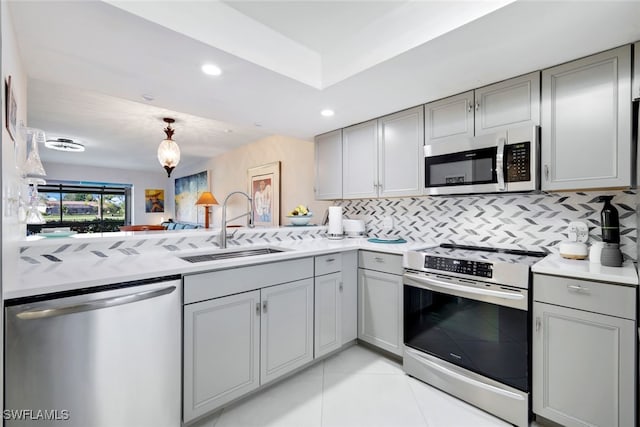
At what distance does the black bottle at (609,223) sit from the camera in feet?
5.23

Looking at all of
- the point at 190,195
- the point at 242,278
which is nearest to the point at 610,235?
the point at 242,278

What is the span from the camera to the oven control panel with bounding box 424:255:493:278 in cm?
169

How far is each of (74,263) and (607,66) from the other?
10.3ft

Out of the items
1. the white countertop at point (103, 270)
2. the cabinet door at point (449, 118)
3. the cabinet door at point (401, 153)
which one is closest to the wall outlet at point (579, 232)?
the cabinet door at point (449, 118)

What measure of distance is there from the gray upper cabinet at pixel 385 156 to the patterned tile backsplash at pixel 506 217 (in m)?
0.34

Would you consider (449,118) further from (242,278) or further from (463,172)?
(242,278)

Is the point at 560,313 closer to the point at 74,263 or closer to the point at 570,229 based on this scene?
the point at 570,229

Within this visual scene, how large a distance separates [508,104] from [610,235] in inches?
38.4

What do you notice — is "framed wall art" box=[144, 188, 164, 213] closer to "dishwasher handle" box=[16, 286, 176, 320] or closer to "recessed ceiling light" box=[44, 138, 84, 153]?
"recessed ceiling light" box=[44, 138, 84, 153]

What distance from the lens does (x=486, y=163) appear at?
1.95m

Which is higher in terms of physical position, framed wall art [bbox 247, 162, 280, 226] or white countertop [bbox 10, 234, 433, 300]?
framed wall art [bbox 247, 162, 280, 226]

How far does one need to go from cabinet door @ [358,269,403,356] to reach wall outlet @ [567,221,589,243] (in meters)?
1.12

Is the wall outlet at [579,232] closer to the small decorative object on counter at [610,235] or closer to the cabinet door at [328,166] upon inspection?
the small decorative object on counter at [610,235]

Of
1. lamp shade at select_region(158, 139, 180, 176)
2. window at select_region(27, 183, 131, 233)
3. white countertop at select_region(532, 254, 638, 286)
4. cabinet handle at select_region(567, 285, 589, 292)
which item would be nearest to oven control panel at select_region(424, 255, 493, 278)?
white countertop at select_region(532, 254, 638, 286)
